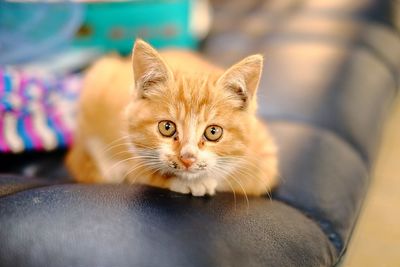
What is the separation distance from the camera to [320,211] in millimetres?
1256

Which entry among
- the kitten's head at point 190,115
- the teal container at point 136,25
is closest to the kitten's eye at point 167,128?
the kitten's head at point 190,115

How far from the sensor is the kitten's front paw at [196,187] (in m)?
1.12

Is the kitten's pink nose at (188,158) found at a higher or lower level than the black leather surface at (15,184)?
higher

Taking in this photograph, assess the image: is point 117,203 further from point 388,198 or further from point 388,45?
point 388,45

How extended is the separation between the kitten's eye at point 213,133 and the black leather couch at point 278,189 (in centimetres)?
14

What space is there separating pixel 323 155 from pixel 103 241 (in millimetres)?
802

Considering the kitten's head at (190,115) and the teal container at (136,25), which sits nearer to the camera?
the kitten's head at (190,115)

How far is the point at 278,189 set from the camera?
1.32m

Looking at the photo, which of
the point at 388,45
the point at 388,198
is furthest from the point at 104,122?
the point at 388,45

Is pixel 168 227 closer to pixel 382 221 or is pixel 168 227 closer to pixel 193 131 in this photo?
pixel 193 131

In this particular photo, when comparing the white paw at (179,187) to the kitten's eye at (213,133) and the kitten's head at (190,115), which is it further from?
the kitten's eye at (213,133)

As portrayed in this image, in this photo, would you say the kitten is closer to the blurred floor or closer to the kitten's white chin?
the kitten's white chin

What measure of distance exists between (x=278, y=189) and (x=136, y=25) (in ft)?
4.25

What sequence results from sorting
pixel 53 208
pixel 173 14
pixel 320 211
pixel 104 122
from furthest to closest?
pixel 173 14 → pixel 104 122 → pixel 320 211 → pixel 53 208
